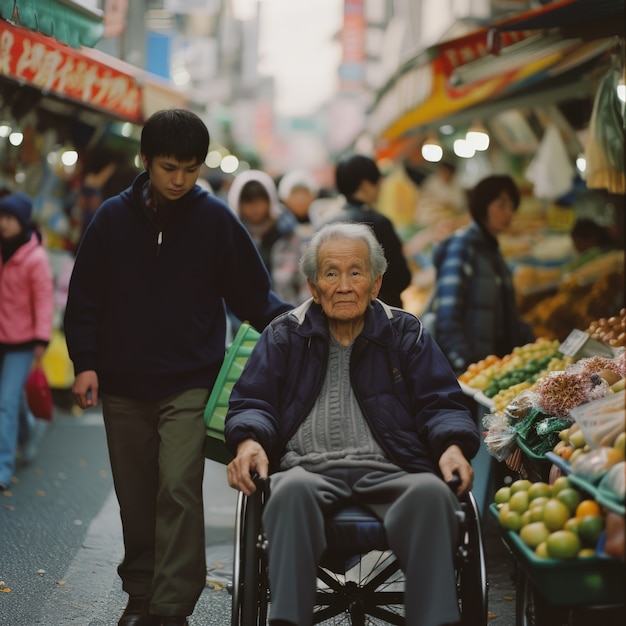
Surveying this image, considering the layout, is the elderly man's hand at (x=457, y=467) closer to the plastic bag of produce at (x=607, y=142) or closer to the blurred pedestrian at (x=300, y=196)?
the plastic bag of produce at (x=607, y=142)

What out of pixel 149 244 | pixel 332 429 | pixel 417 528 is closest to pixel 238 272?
pixel 149 244

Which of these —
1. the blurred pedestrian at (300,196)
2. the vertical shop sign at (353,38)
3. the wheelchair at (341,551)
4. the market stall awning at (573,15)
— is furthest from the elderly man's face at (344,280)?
the vertical shop sign at (353,38)

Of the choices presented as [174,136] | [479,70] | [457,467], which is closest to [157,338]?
[174,136]

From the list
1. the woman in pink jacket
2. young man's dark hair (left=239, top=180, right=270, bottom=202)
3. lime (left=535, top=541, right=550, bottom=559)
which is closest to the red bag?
the woman in pink jacket

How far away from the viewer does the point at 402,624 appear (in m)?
4.14

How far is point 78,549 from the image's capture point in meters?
6.36

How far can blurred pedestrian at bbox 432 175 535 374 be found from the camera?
7.10m

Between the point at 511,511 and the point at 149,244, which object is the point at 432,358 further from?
the point at 149,244

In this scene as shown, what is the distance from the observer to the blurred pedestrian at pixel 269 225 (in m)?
8.84

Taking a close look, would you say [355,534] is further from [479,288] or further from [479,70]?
[479,70]

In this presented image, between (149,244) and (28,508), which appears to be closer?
(149,244)

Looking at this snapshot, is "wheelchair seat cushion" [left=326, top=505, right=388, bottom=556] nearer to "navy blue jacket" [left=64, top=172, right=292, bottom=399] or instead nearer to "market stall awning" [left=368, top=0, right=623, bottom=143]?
"navy blue jacket" [left=64, top=172, right=292, bottom=399]

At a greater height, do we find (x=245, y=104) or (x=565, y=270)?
(x=245, y=104)

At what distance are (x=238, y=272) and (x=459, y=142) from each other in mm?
8268
